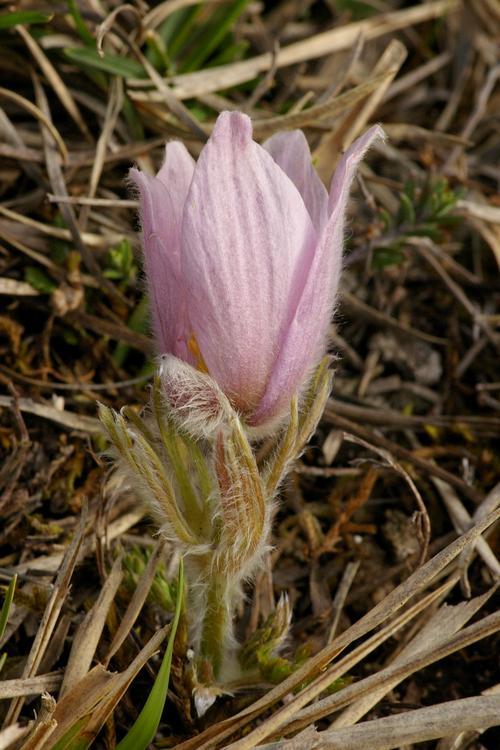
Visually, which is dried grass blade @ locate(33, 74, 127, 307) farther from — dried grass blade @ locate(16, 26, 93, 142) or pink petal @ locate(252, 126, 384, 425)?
pink petal @ locate(252, 126, 384, 425)

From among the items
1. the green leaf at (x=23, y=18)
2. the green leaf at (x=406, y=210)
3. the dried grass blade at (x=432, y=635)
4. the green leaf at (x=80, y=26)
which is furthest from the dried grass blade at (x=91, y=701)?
the green leaf at (x=80, y=26)

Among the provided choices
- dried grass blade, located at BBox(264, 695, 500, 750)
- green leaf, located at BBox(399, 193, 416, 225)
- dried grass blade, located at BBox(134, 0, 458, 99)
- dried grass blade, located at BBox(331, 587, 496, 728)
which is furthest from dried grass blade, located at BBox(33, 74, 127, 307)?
dried grass blade, located at BBox(264, 695, 500, 750)

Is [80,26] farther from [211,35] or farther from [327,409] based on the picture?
[327,409]

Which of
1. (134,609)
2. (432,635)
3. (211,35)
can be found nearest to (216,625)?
(134,609)

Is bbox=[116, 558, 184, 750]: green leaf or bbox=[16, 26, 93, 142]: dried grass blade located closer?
bbox=[116, 558, 184, 750]: green leaf

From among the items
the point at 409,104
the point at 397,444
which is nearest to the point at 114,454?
the point at 397,444

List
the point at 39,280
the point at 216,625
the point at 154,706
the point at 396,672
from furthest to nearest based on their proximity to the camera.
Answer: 1. the point at 39,280
2. the point at 216,625
3. the point at 396,672
4. the point at 154,706
